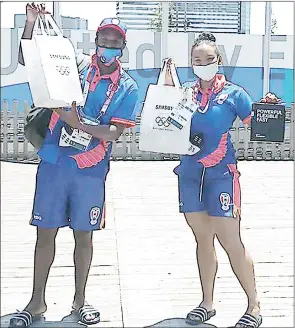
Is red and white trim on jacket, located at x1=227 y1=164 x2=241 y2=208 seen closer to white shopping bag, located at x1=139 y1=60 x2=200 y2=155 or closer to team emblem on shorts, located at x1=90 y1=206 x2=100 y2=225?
white shopping bag, located at x1=139 y1=60 x2=200 y2=155

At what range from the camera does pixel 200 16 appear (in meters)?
15.5

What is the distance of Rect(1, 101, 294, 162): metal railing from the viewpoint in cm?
1216

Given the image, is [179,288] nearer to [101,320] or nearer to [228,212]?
[101,320]

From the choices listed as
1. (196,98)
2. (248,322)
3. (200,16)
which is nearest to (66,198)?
(196,98)

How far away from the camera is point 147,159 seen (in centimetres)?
1233

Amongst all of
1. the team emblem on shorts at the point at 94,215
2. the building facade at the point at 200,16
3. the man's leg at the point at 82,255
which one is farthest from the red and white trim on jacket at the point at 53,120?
the building facade at the point at 200,16

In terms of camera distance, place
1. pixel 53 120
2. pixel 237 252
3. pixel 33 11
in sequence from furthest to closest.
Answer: pixel 237 252 < pixel 53 120 < pixel 33 11

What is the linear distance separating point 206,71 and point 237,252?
1.12 meters

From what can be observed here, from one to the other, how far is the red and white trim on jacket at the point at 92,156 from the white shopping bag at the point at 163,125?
0.25 meters

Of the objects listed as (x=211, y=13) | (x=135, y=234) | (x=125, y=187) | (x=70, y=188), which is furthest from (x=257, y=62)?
(x=70, y=188)

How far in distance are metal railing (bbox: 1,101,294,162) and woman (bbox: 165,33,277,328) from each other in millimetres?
7997

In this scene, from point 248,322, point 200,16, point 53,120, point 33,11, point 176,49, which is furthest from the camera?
point 200,16

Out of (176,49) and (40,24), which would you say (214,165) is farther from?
(176,49)

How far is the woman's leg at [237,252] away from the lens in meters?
3.86
